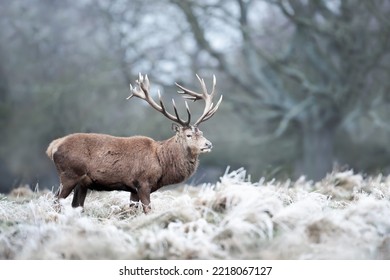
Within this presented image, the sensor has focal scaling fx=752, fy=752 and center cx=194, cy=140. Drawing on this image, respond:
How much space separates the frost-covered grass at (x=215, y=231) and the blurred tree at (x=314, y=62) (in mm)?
12669

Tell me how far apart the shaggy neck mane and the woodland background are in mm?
10669

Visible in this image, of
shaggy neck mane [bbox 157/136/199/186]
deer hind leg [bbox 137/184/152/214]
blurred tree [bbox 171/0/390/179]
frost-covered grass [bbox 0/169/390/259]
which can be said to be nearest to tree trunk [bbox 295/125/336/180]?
blurred tree [bbox 171/0/390/179]

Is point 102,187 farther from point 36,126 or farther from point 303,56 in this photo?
point 36,126

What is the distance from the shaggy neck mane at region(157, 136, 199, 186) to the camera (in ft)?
27.8

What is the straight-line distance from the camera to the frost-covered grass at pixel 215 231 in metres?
6.48

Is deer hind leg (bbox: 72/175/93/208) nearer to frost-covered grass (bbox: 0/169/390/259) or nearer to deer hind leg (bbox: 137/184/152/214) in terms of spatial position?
frost-covered grass (bbox: 0/169/390/259)

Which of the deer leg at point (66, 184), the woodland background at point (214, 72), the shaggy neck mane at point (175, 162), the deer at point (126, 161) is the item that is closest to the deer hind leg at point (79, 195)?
the deer at point (126, 161)

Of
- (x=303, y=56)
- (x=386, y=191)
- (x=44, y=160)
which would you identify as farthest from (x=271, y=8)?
(x=386, y=191)

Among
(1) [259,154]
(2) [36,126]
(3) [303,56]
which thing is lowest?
(1) [259,154]

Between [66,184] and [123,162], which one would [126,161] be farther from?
[66,184]

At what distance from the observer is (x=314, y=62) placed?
21531mm

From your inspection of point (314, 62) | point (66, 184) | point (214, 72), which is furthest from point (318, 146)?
point (66, 184)
